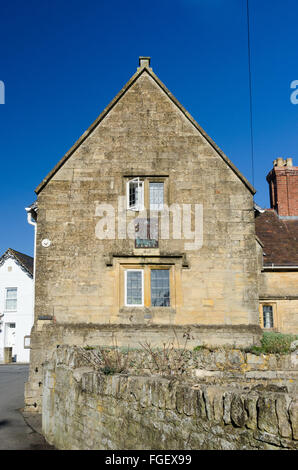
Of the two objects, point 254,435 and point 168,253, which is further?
point 168,253

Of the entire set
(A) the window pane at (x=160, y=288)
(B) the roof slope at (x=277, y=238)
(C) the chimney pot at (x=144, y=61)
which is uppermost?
(C) the chimney pot at (x=144, y=61)

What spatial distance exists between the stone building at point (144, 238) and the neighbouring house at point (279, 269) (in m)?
2.43

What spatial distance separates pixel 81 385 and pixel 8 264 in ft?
114

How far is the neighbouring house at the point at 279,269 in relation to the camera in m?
20.7

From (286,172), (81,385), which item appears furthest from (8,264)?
(81,385)

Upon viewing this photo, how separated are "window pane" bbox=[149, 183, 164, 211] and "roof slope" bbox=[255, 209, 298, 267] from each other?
6017 mm

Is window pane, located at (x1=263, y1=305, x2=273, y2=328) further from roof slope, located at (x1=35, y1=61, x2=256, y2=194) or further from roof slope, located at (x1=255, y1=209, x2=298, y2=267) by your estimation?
roof slope, located at (x1=35, y1=61, x2=256, y2=194)

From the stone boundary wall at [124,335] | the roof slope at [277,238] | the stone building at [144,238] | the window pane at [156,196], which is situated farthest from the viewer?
the roof slope at [277,238]

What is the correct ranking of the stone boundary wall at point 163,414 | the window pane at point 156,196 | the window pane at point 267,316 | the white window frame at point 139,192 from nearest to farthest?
the stone boundary wall at point 163,414
the white window frame at point 139,192
the window pane at point 156,196
the window pane at point 267,316

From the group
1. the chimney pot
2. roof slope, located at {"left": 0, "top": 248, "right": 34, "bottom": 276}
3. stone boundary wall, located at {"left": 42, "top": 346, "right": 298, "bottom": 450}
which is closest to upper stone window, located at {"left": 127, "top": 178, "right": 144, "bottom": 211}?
the chimney pot

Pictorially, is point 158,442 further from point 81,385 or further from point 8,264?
point 8,264

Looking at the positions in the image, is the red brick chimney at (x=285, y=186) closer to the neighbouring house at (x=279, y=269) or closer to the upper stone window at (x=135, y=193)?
the neighbouring house at (x=279, y=269)

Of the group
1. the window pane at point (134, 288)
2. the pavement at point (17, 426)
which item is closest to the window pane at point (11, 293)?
the pavement at point (17, 426)

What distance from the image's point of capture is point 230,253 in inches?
657
